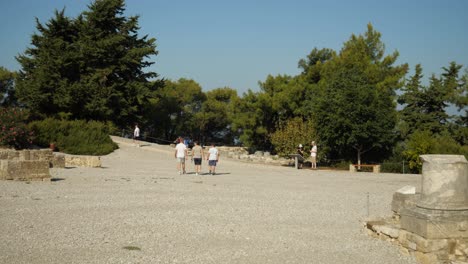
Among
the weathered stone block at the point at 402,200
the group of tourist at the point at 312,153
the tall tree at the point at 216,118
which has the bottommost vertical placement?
the weathered stone block at the point at 402,200

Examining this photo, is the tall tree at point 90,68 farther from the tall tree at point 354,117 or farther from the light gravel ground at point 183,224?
the light gravel ground at point 183,224

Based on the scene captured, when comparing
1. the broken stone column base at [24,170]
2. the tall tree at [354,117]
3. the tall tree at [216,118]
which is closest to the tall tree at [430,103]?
the tall tree at [354,117]

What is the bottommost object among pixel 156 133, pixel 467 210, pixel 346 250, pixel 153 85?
pixel 346 250

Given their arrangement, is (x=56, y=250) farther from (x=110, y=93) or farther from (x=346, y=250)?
(x=110, y=93)

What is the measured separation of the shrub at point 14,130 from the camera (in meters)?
26.2

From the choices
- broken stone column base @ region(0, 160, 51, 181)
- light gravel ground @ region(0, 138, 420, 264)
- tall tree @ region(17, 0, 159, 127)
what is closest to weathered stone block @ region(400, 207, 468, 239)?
light gravel ground @ region(0, 138, 420, 264)

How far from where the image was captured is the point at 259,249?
8.05m

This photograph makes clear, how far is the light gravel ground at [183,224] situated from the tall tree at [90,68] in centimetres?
2516

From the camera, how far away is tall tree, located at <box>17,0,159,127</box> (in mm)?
38844

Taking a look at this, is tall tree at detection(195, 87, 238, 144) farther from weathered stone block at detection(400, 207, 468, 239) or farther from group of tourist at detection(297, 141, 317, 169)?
weathered stone block at detection(400, 207, 468, 239)

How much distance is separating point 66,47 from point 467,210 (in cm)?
→ 3891

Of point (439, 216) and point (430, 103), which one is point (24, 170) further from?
point (430, 103)

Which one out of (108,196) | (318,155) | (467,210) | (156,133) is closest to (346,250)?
(467,210)

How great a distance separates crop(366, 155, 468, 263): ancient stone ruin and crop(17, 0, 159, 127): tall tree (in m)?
34.8
